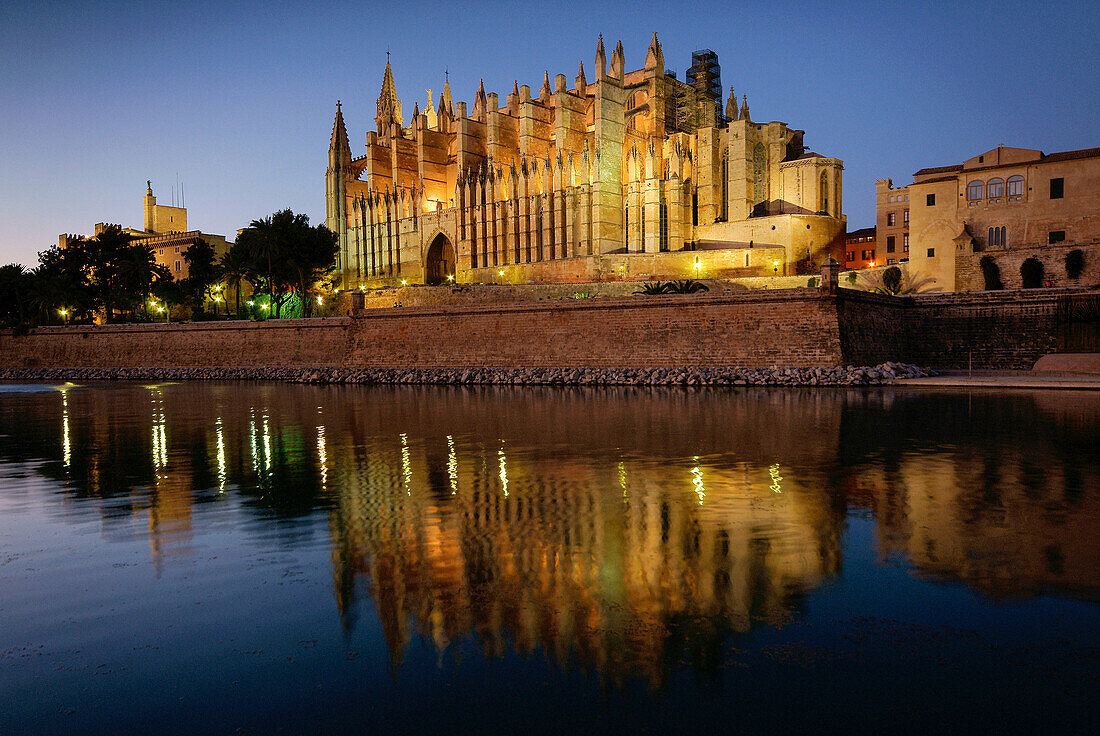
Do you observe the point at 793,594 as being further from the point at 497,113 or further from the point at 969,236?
the point at 497,113

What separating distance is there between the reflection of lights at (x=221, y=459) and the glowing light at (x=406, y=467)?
217 centimetres

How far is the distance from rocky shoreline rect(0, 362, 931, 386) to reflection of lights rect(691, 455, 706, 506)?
1646 cm

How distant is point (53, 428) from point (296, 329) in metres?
23.2

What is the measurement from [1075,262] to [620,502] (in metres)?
35.1

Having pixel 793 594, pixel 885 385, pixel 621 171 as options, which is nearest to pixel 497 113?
pixel 621 171

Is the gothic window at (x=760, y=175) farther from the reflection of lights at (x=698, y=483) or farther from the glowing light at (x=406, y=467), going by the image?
the reflection of lights at (x=698, y=483)

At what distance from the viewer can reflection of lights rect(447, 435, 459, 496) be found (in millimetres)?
9633

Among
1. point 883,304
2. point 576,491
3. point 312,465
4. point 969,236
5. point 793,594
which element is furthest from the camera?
point 969,236

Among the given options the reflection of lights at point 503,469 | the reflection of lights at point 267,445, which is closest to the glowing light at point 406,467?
the reflection of lights at point 503,469

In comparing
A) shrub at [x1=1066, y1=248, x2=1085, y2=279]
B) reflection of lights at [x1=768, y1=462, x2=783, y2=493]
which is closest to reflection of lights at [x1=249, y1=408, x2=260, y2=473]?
reflection of lights at [x1=768, y1=462, x2=783, y2=493]

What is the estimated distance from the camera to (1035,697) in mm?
3838

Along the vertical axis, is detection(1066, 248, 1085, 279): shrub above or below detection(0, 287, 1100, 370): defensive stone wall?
above

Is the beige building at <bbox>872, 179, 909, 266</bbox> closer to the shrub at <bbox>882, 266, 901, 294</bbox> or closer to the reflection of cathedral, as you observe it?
the shrub at <bbox>882, 266, 901, 294</bbox>

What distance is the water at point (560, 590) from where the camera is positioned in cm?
385
